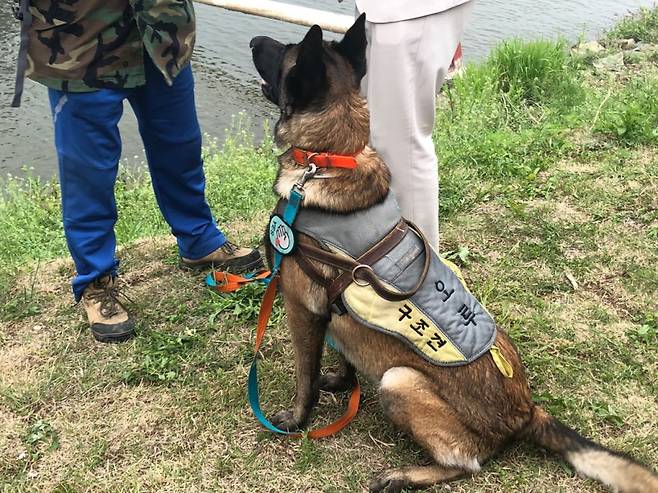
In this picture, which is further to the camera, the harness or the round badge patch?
the round badge patch

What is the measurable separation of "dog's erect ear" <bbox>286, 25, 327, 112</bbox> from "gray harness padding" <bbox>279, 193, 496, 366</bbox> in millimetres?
452

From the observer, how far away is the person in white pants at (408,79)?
2711 millimetres

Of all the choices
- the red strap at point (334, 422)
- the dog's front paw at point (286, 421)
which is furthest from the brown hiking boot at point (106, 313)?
the dog's front paw at point (286, 421)

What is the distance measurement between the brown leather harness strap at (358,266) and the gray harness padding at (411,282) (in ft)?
0.07

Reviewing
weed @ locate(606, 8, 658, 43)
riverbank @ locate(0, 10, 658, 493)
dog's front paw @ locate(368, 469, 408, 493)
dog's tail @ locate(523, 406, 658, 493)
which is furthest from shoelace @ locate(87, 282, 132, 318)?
weed @ locate(606, 8, 658, 43)

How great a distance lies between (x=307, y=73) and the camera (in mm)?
2400

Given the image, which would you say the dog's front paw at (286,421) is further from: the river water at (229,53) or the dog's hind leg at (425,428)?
the river water at (229,53)

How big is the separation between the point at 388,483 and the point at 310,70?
1.64 metres

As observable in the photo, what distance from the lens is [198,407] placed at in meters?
2.81

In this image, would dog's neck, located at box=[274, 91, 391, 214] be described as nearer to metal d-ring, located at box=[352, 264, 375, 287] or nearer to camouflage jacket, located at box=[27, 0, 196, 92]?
metal d-ring, located at box=[352, 264, 375, 287]

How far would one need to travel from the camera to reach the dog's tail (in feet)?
7.35

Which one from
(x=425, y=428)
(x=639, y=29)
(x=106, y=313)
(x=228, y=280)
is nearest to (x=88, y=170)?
(x=106, y=313)

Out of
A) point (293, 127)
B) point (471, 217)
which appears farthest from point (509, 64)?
point (293, 127)

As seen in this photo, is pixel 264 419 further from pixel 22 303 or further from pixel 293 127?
pixel 22 303
